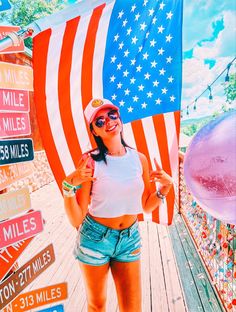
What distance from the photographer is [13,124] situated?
1.54 m

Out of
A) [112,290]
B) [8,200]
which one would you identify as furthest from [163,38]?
[112,290]

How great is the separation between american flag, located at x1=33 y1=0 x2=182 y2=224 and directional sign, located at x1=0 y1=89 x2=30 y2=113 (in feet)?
2.17

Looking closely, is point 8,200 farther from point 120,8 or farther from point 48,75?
point 120,8

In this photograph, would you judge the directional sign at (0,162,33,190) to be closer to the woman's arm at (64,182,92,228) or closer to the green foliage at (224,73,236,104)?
the woman's arm at (64,182,92,228)

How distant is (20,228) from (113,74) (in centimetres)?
128

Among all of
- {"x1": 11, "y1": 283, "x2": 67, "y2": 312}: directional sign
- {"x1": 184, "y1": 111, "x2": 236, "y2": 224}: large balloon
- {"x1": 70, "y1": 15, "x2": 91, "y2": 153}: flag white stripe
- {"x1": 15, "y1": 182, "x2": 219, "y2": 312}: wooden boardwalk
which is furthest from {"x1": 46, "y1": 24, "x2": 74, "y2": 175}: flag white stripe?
{"x1": 15, "y1": 182, "x2": 219, "y2": 312}: wooden boardwalk

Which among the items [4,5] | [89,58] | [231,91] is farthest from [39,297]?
[231,91]

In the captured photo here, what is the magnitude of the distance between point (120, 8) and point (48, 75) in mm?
672

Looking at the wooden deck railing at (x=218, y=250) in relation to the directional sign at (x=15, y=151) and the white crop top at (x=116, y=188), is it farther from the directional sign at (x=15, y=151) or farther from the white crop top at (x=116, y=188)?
the directional sign at (x=15, y=151)

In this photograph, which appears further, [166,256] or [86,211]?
[166,256]

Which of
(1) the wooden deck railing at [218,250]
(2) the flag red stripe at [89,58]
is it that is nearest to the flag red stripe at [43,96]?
(2) the flag red stripe at [89,58]

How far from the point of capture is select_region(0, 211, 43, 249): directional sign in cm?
142

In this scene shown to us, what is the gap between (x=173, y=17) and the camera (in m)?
2.12

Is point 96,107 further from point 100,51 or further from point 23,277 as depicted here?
point 23,277
